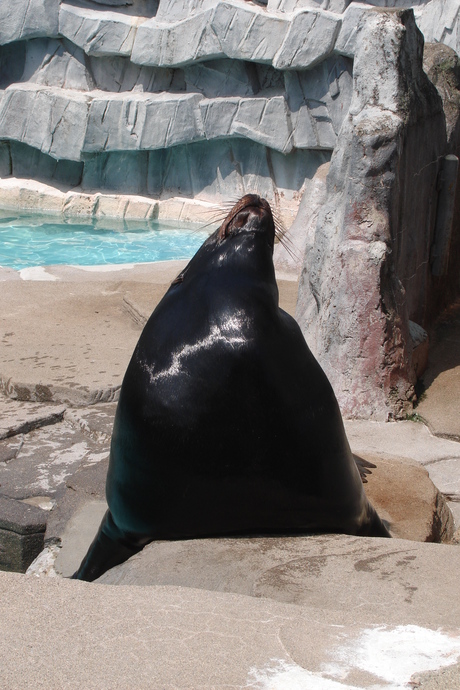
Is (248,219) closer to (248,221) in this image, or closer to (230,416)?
(248,221)

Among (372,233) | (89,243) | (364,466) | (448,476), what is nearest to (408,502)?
(364,466)

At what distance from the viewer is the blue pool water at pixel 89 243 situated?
13711mm

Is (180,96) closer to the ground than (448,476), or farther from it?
farther from it

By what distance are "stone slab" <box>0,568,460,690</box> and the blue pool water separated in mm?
11617

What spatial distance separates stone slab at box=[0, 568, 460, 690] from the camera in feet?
4.34

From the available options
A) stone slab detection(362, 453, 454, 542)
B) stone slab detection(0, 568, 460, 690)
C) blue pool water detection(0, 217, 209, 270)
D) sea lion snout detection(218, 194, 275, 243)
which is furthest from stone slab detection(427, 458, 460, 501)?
blue pool water detection(0, 217, 209, 270)

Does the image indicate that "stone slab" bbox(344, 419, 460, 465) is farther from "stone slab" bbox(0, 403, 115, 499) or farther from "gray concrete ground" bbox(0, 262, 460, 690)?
"stone slab" bbox(0, 403, 115, 499)

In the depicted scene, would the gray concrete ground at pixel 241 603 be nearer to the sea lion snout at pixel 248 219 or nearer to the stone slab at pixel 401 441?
the stone slab at pixel 401 441

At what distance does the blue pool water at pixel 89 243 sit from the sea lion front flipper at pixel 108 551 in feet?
35.1

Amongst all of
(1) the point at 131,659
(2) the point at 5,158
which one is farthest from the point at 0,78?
(1) the point at 131,659

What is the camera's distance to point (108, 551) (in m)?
2.57

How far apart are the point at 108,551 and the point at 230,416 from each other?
2.31ft

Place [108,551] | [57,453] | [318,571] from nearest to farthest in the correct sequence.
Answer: [318,571] < [108,551] < [57,453]

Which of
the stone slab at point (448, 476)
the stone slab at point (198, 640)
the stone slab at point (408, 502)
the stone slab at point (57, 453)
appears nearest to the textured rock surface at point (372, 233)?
the stone slab at point (448, 476)
